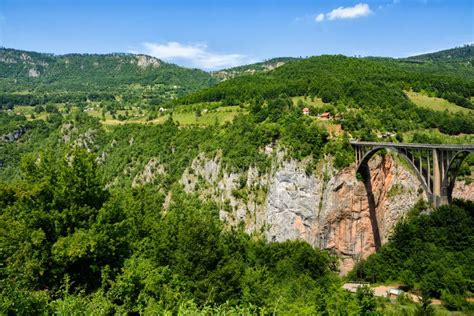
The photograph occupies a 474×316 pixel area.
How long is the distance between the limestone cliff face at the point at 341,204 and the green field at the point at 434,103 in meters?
27.7

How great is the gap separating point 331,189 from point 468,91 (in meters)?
53.4

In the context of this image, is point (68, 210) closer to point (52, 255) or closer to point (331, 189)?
point (52, 255)

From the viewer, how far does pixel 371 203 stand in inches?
1982

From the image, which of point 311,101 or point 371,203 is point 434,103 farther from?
point 371,203

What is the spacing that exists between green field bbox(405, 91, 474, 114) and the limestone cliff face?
90.9ft

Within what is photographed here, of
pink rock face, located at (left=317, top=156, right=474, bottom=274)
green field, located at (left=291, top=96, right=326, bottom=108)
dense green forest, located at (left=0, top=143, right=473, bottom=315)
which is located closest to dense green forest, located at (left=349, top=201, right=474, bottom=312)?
pink rock face, located at (left=317, top=156, right=474, bottom=274)

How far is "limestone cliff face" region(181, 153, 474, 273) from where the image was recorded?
49.8m

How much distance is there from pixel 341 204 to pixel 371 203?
13.3 feet

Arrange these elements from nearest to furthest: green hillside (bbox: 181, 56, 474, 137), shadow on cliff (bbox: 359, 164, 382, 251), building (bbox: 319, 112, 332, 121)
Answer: shadow on cliff (bbox: 359, 164, 382, 251) < building (bbox: 319, 112, 332, 121) < green hillside (bbox: 181, 56, 474, 137)

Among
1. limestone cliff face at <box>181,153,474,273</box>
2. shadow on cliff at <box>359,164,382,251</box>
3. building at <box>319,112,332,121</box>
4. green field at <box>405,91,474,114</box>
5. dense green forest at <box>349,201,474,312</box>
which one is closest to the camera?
dense green forest at <box>349,201,474,312</box>

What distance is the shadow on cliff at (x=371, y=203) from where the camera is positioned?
163ft

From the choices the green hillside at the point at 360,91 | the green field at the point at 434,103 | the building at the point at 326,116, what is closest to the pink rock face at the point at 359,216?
the green hillside at the point at 360,91

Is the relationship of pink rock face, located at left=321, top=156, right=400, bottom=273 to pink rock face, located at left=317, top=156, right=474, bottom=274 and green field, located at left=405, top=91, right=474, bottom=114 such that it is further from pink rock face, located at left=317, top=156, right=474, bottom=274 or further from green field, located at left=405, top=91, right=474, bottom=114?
green field, located at left=405, top=91, right=474, bottom=114

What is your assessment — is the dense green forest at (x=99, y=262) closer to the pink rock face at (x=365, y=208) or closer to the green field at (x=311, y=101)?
the pink rock face at (x=365, y=208)
